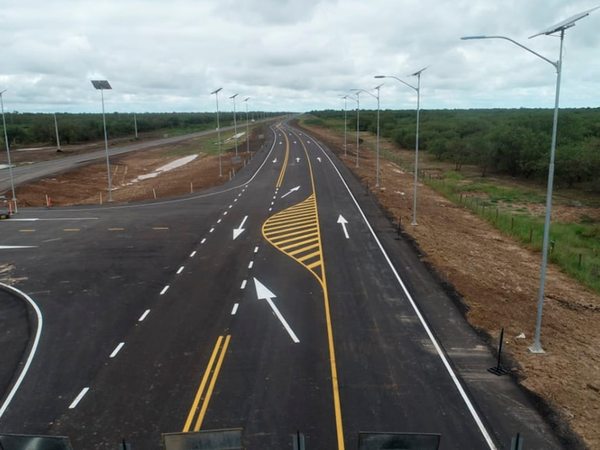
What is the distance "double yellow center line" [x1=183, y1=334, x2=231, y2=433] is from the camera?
1216 cm

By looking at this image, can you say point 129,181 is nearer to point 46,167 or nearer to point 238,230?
point 46,167

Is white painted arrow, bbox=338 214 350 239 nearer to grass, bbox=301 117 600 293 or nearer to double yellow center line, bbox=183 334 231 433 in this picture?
grass, bbox=301 117 600 293

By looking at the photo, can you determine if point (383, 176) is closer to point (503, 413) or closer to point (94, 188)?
point (94, 188)

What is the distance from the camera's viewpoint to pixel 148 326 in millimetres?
17641

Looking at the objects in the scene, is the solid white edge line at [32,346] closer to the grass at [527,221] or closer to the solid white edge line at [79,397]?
the solid white edge line at [79,397]

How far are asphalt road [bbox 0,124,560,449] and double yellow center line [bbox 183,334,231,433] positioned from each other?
0.16 feet

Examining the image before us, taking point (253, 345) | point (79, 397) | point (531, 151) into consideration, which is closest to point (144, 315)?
point (253, 345)

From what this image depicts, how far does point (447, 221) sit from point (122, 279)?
23916 mm

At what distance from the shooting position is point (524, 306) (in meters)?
19.9

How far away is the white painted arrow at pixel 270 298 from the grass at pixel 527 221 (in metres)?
15.4

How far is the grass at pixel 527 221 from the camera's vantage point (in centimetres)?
2739

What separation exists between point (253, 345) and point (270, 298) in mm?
4110

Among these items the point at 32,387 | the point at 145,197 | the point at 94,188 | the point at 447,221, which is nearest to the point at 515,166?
the point at 447,221

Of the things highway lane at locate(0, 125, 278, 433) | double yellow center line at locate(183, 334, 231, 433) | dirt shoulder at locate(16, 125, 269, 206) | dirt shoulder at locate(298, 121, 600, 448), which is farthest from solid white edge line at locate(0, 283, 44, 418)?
dirt shoulder at locate(16, 125, 269, 206)
